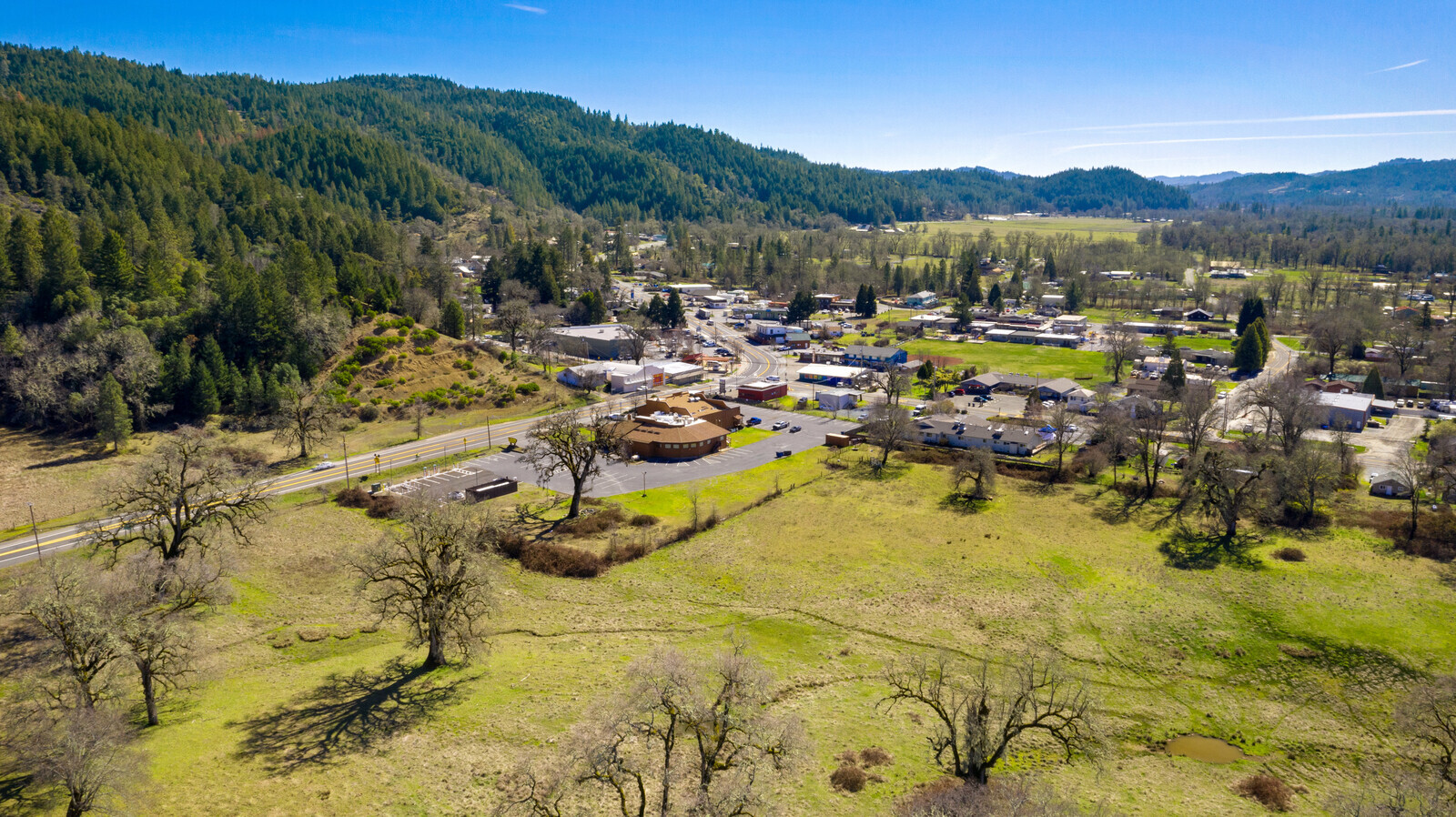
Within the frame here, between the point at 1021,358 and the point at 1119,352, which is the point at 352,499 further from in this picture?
the point at 1021,358

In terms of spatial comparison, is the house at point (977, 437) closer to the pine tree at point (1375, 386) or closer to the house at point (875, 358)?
the house at point (875, 358)

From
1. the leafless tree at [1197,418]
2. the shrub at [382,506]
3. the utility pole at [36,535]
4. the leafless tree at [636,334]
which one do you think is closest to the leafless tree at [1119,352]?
the leafless tree at [1197,418]

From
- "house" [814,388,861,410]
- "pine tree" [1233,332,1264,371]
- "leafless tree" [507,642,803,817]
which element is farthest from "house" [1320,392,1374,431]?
"leafless tree" [507,642,803,817]

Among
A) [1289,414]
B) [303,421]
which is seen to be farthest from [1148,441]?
[303,421]

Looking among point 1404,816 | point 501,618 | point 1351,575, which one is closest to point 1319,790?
point 1404,816

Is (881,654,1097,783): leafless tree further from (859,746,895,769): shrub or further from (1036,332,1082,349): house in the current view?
(1036,332,1082,349): house
